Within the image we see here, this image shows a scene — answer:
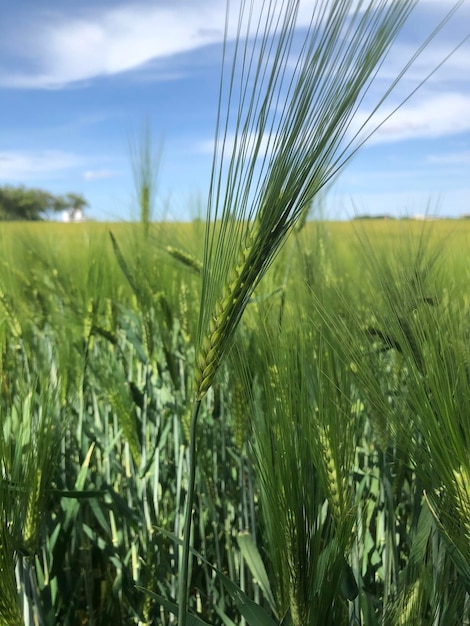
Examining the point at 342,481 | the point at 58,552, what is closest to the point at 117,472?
the point at 58,552

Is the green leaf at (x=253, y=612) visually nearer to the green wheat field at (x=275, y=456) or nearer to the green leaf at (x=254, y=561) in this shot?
the green wheat field at (x=275, y=456)

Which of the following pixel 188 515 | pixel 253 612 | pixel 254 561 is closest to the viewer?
pixel 188 515

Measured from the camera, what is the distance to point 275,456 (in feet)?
2.20

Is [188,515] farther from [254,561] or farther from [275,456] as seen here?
[254,561]

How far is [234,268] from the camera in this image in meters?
0.54

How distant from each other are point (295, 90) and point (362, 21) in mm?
73

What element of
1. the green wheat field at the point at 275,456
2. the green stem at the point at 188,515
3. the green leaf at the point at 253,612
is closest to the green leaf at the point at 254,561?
the green wheat field at the point at 275,456

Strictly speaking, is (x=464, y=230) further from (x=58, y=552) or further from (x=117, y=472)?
(x=58, y=552)

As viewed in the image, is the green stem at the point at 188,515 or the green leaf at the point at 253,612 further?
the green leaf at the point at 253,612

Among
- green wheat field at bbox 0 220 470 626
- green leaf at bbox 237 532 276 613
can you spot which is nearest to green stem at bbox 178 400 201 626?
green wheat field at bbox 0 220 470 626

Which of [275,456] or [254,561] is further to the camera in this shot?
[254,561]

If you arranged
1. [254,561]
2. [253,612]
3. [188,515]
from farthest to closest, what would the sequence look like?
[254,561] < [253,612] < [188,515]

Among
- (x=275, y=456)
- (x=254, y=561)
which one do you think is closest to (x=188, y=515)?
(x=275, y=456)

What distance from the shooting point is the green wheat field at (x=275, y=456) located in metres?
0.64
